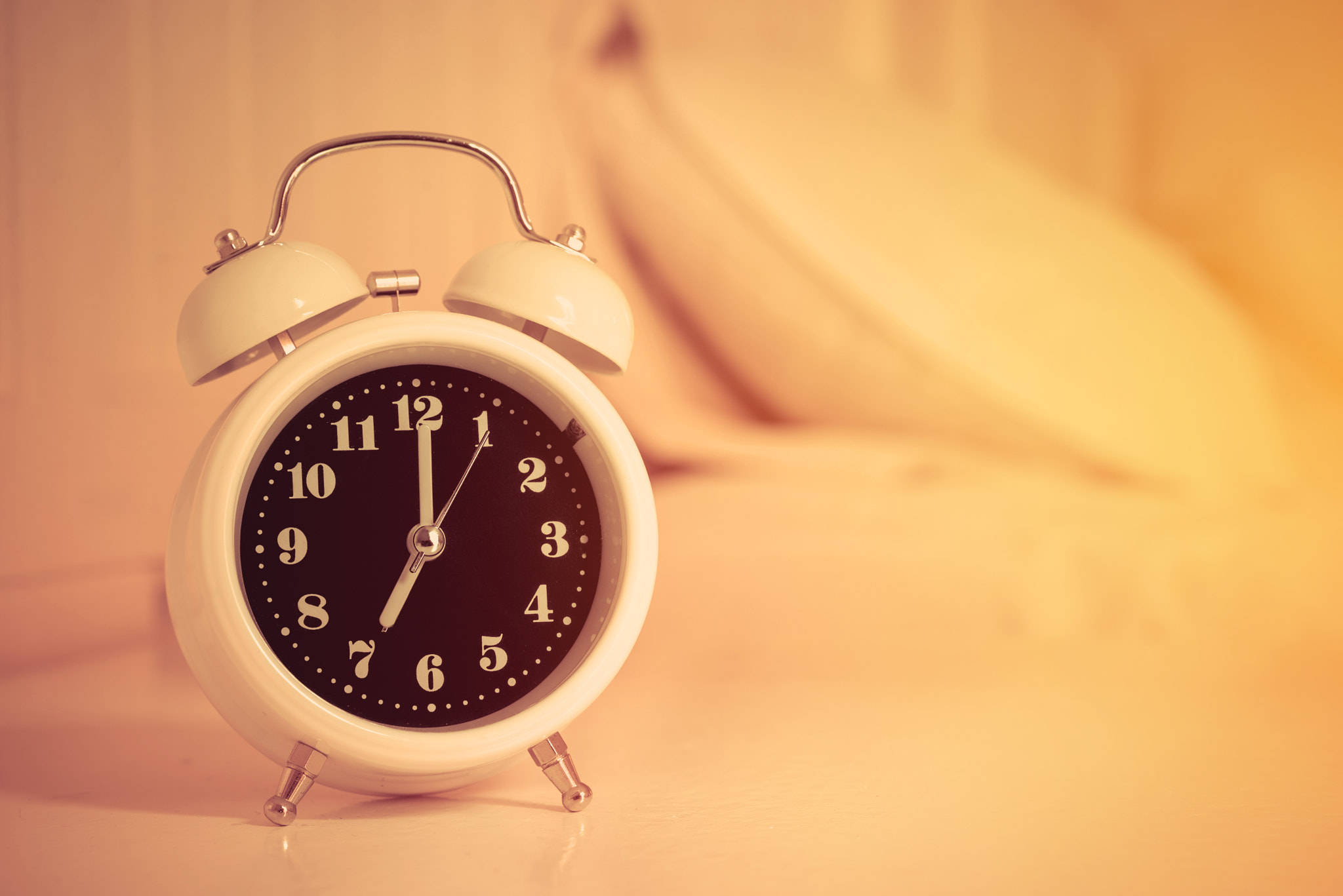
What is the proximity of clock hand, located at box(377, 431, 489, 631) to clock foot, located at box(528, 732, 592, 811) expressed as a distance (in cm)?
15

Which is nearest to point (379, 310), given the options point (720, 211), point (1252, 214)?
point (720, 211)

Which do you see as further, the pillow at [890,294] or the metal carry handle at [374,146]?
the pillow at [890,294]

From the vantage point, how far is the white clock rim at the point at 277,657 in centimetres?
77

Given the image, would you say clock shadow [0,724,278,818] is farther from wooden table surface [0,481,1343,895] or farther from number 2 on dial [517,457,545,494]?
number 2 on dial [517,457,545,494]

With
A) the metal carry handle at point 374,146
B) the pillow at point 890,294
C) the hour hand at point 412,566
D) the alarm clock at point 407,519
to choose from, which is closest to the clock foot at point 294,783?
the alarm clock at point 407,519

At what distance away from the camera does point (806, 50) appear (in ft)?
4.98

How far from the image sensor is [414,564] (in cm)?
84

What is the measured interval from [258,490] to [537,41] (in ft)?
2.86

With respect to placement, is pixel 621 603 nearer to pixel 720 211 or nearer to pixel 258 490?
pixel 258 490

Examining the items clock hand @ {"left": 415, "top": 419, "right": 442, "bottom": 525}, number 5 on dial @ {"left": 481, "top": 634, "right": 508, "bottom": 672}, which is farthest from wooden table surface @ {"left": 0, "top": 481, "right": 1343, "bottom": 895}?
clock hand @ {"left": 415, "top": 419, "right": 442, "bottom": 525}

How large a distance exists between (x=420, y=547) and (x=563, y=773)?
0.20 m

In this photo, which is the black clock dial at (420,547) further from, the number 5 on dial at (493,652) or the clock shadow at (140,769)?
the clock shadow at (140,769)

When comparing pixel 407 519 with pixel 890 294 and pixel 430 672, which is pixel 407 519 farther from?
pixel 890 294

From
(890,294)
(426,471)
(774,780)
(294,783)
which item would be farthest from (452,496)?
(890,294)
